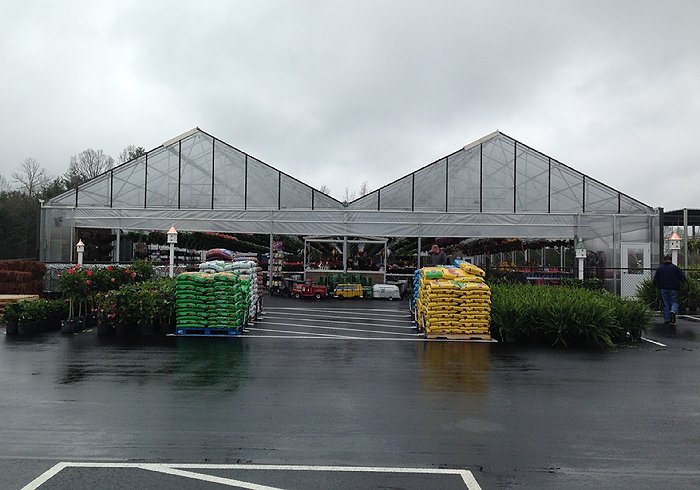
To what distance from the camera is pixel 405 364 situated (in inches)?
404

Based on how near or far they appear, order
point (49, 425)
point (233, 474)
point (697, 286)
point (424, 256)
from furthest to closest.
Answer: point (424, 256), point (697, 286), point (49, 425), point (233, 474)

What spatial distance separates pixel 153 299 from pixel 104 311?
1.15 m

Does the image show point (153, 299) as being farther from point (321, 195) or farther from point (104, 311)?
point (321, 195)

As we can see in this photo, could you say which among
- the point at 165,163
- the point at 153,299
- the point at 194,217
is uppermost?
the point at 165,163

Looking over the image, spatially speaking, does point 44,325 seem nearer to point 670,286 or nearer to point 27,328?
point 27,328

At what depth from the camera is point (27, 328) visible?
549 inches

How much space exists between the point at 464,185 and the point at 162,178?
13.5 m

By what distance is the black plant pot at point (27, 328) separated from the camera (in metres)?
13.9

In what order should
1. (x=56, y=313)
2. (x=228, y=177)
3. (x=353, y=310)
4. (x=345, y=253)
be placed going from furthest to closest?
(x=345, y=253)
(x=228, y=177)
(x=353, y=310)
(x=56, y=313)

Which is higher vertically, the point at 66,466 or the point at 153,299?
the point at 153,299

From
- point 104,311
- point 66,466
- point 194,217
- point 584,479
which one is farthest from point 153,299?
point 194,217

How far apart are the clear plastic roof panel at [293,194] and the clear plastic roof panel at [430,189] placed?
4.89 m

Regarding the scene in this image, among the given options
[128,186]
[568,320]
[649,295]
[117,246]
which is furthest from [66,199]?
[649,295]

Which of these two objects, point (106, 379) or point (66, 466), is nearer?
point (66, 466)
